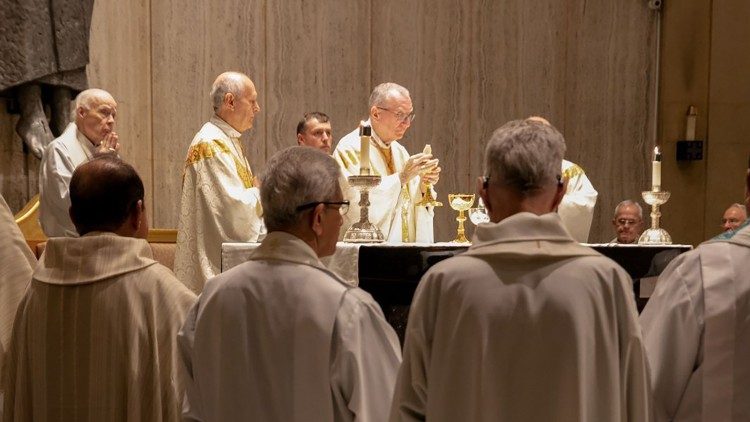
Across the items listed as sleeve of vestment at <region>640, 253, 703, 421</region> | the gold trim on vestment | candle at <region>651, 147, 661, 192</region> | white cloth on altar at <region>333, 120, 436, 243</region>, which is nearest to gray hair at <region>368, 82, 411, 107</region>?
white cloth on altar at <region>333, 120, 436, 243</region>

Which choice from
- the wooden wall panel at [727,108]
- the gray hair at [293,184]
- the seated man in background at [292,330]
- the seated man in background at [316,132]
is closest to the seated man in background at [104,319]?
the seated man in background at [292,330]

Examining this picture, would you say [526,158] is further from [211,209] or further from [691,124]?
[691,124]

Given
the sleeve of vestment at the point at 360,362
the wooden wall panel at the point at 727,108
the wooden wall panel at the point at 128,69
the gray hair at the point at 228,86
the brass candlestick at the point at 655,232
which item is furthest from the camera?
the wooden wall panel at the point at 727,108

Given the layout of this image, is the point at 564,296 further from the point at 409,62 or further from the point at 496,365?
the point at 409,62

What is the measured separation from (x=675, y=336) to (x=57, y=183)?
183 inches

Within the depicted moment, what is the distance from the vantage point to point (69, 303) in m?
2.87

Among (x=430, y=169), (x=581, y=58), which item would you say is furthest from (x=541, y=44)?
(x=430, y=169)

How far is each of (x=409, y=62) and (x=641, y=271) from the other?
4493 millimetres

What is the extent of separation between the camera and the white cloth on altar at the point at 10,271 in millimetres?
3426

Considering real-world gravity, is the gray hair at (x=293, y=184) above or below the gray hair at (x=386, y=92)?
below

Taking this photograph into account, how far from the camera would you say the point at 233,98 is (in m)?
6.33

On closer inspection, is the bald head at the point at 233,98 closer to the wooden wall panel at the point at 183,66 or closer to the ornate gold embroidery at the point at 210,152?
the ornate gold embroidery at the point at 210,152

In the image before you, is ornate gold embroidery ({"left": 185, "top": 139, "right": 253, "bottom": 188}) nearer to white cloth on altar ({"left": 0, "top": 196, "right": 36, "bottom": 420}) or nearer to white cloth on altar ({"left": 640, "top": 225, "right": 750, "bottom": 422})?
white cloth on altar ({"left": 0, "top": 196, "right": 36, "bottom": 420})

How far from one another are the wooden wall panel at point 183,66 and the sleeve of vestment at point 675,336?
6093 millimetres
